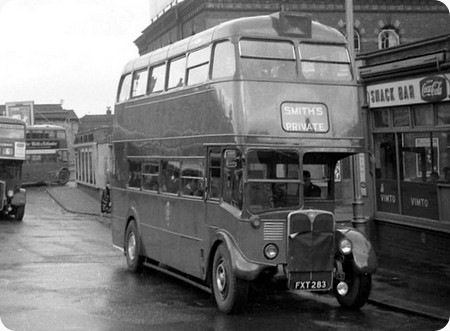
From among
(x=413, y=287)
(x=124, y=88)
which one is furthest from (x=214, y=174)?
(x=124, y=88)

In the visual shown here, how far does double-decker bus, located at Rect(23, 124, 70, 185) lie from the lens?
53469mm

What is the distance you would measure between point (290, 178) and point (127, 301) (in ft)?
11.2

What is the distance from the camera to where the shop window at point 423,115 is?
15.7m

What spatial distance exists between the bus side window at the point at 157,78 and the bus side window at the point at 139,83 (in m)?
0.30

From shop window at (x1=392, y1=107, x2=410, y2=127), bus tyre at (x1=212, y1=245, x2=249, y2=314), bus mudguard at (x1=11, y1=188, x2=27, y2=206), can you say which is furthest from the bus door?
bus mudguard at (x1=11, y1=188, x2=27, y2=206)

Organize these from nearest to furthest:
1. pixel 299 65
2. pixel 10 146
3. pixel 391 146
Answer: pixel 299 65 < pixel 391 146 < pixel 10 146

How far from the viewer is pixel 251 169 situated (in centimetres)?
1071

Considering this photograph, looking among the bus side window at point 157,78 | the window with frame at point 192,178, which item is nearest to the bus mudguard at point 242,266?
the window with frame at point 192,178

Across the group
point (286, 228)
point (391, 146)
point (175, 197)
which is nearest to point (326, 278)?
point (286, 228)

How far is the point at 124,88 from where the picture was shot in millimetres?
16219

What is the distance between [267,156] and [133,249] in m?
5.79

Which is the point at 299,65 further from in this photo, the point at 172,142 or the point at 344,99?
the point at 172,142

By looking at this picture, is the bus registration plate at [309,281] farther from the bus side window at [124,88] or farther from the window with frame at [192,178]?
the bus side window at [124,88]

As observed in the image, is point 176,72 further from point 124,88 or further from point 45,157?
point 45,157
